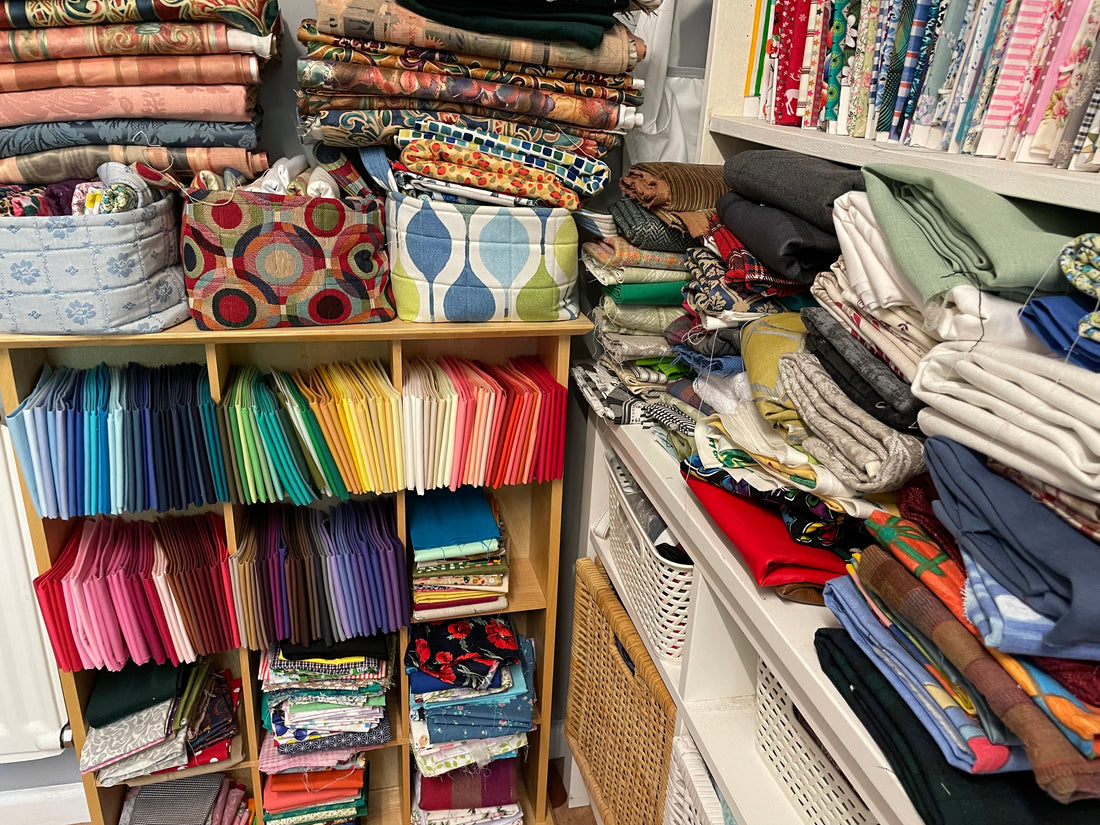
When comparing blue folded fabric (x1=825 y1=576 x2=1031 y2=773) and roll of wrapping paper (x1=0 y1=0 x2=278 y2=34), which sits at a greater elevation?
roll of wrapping paper (x1=0 y1=0 x2=278 y2=34)

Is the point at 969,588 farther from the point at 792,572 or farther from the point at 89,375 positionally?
the point at 89,375

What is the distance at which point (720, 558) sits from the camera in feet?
3.53

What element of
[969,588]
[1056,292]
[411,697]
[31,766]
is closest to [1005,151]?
[1056,292]

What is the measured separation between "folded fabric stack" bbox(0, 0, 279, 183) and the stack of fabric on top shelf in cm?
110

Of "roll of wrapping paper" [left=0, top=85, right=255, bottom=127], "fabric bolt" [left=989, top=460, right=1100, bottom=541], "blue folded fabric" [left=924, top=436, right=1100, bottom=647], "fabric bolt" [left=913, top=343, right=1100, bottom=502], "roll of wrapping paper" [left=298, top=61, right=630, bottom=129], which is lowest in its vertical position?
"blue folded fabric" [left=924, top=436, right=1100, bottom=647]

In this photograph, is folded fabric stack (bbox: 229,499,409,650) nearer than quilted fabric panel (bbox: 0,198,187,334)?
No

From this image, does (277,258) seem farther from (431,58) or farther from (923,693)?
(923,693)

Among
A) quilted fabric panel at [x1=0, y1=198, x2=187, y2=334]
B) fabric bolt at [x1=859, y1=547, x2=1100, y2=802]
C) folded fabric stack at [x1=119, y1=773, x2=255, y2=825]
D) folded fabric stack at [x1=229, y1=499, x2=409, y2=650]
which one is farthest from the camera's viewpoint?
folded fabric stack at [x1=119, y1=773, x2=255, y2=825]

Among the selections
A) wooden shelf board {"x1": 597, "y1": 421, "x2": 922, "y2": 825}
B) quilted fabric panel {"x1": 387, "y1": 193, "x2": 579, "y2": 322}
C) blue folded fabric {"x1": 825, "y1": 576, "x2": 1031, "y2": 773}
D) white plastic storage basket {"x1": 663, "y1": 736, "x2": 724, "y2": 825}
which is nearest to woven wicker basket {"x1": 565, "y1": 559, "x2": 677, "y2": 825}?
white plastic storage basket {"x1": 663, "y1": 736, "x2": 724, "y2": 825}

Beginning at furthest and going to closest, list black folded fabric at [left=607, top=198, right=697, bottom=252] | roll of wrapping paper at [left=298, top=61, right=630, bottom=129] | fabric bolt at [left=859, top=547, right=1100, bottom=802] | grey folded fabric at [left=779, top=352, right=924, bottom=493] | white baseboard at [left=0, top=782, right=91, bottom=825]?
1. white baseboard at [left=0, top=782, right=91, bottom=825]
2. black folded fabric at [left=607, top=198, right=697, bottom=252]
3. roll of wrapping paper at [left=298, top=61, right=630, bottom=129]
4. grey folded fabric at [left=779, top=352, right=924, bottom=493]
5. fabric bolt at [left=859, top=547, right=1100, bottom=802]

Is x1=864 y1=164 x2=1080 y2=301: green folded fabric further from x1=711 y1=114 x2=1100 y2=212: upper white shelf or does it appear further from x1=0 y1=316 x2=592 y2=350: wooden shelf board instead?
x1=0 y1=316 x2=592 y2=350: wooden shelf board

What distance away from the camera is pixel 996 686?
2.10 feet

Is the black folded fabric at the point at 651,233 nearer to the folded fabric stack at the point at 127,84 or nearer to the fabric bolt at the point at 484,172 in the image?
the fabric bolt at the point at 484,172

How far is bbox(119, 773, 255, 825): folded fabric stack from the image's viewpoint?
178cm
